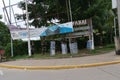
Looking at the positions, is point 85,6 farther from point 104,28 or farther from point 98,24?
point 104,28

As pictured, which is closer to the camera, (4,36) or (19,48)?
(19,48)

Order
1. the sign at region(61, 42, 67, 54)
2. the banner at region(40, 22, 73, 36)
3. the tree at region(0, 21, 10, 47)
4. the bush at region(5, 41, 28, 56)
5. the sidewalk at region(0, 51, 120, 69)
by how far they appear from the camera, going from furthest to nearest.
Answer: the tree at region(0, 21, 10, 47), the bush at region(5, 41, 28, 56), the banner at region(40, 22, 73, 36), the sign at region(61, 42, 67, 54), the sidewalk at region(0, 51, 120, 69)

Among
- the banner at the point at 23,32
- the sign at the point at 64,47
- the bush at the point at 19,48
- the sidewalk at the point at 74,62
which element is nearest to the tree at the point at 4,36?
the bush at the point at 19,48

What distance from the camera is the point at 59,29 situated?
27953 mm

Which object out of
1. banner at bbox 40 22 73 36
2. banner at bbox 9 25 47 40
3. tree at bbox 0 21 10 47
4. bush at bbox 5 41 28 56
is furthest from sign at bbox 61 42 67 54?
tree at bbox 0 21 10 47

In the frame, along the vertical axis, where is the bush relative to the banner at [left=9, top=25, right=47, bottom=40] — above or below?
below

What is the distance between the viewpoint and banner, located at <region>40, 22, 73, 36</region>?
89.5ft

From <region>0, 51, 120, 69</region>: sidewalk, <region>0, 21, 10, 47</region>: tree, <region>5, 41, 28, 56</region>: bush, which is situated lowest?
<region>0, 51, 120, 69</region>: sidewalk

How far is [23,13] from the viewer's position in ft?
114

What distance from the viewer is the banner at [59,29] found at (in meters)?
27.3

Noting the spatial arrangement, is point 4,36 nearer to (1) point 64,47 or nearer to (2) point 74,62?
(1) point 64,47

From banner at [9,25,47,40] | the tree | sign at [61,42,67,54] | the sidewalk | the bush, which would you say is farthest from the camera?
the tree

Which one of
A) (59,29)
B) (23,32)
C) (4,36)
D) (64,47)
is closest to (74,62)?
(64,47)

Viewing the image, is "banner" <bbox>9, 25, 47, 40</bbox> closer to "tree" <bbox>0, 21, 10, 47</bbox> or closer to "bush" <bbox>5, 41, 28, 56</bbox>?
"bush" <bbox>5, 41, 28, 56</bbox>
